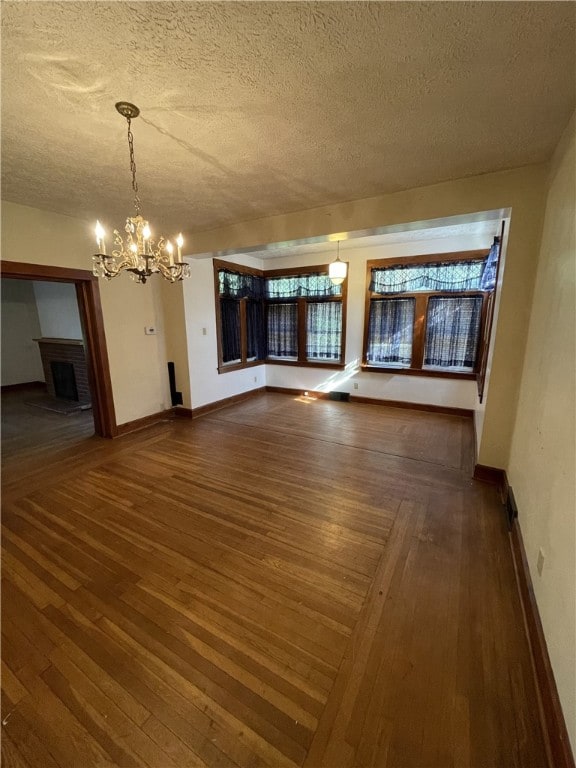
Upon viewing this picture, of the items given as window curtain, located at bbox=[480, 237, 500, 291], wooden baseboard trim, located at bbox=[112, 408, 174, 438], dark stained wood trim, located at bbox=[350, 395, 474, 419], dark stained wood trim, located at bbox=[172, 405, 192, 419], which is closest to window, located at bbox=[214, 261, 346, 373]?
dark stained wood trim, located at bbox=[350, 395, 474, 419]

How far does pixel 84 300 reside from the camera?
3684 mm

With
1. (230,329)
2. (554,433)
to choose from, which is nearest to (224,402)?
(230,329)

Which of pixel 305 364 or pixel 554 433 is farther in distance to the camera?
pixel 305 364

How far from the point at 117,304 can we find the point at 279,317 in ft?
9.81

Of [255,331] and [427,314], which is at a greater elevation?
[427,314]

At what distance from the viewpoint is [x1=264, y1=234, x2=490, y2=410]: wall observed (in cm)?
467

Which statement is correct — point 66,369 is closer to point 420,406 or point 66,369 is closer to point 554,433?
point 420,406

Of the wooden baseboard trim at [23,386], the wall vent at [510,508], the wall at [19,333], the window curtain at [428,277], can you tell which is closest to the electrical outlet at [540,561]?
the wall vent at [510,508]

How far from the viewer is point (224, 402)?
5332mm

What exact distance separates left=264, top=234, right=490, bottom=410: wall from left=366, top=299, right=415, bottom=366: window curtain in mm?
207

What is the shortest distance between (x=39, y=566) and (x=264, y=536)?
1.44 meters

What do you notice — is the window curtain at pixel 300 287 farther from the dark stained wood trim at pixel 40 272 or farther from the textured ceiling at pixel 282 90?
the dark stained wood trim at pixel 40 272

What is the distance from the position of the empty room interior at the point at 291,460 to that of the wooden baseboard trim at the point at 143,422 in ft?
0.73

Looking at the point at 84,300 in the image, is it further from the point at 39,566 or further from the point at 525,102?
the point at 525,102
